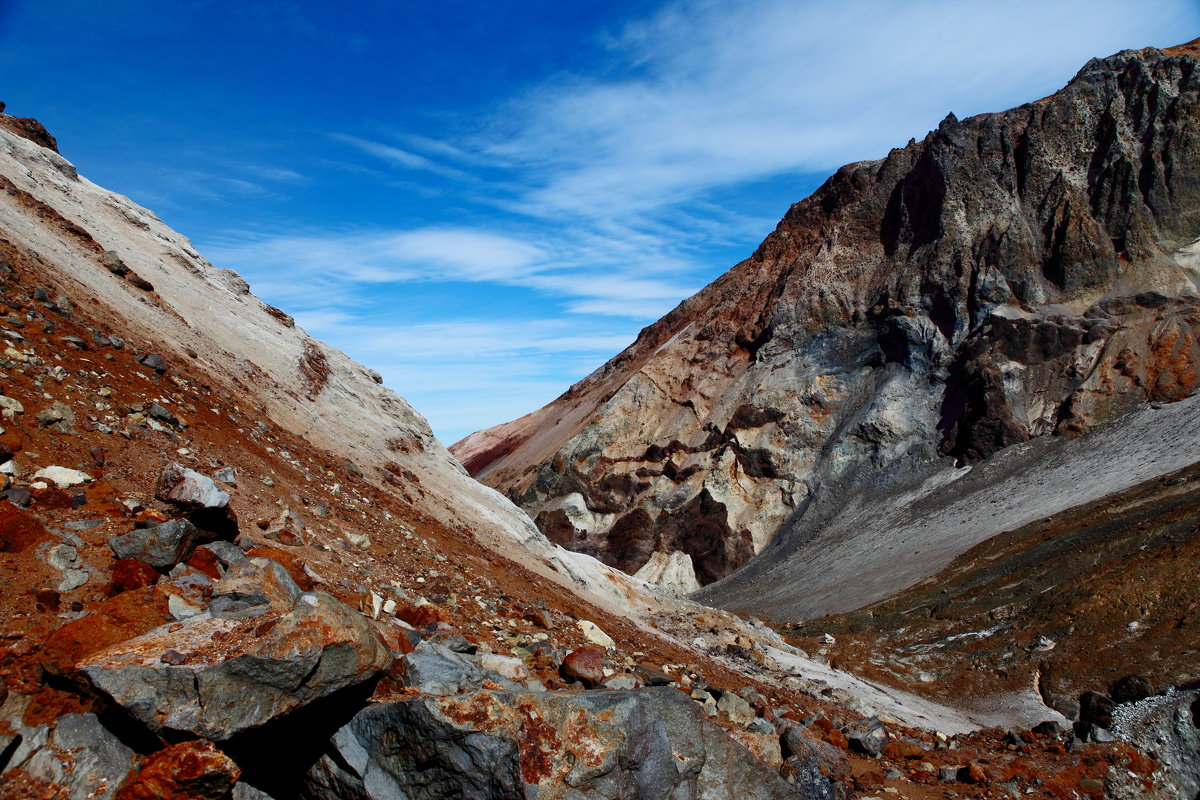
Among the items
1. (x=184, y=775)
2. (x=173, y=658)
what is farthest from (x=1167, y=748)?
(x=173, y=658)

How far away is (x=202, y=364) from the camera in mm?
16297

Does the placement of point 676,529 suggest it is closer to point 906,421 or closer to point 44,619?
point 906,421

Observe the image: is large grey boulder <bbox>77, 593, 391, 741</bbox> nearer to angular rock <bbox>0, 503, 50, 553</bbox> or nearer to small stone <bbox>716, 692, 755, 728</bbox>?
angular rock <bbox>0, 503, 50, 553</bbox>

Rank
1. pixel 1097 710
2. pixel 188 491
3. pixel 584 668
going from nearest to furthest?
pixel 188 491
pixel 584 668
pixel 1097 710

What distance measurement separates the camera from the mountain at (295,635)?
5.77 metres

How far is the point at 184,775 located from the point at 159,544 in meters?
2.74

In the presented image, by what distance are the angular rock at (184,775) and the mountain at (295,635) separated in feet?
0.05

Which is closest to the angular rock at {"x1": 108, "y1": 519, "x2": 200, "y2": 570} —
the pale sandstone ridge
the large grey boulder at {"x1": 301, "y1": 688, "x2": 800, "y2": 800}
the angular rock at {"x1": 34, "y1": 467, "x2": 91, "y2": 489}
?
the angular rock at {"x1": 34, "y1": 467, "x2": 91, "y2": 489}

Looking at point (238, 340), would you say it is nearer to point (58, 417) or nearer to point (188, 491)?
point (58, 417)

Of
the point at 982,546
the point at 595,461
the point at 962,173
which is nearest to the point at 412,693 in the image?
the point at 982,546

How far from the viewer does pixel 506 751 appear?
20.8ft

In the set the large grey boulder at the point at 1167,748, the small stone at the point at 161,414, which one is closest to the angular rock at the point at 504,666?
the small stone at the point at 161,414

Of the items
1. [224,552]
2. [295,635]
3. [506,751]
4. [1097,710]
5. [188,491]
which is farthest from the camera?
[1097,710]

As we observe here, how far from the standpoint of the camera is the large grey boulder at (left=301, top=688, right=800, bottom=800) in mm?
6297
